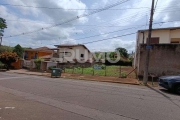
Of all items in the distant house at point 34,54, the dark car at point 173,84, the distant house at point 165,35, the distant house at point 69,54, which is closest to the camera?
the dark car at point 173,84

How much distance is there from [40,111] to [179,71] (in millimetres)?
13434

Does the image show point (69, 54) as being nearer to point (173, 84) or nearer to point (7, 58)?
point (7, 58)

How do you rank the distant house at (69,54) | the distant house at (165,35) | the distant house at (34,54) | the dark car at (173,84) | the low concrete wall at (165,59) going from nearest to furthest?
the dark car at (173,84) → the low concrete wall at (165,59) → the distant house at (165,35) → the distant house at (69,54) → the distant house at (34,54)

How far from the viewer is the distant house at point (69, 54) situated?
→ 100 ft

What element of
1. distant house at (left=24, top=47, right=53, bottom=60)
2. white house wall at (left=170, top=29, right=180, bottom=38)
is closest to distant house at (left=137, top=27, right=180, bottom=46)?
white house wall at (left=170, top=29, right=180, bottom=38)

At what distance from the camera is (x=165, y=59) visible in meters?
14.9

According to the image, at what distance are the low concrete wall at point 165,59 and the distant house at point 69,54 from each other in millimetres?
18044

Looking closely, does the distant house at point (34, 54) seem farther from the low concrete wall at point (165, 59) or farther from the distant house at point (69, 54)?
the low concrete wall at point (165, 59)

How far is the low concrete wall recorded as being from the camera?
1463 centimetres

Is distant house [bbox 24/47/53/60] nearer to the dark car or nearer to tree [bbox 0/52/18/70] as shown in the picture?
tree [bbox 0/52/18/70]

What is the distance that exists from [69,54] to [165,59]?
20.9 m

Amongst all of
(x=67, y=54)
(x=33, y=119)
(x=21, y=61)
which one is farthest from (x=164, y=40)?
(x=21, y=61)

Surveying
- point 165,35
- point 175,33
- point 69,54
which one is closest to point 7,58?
point 69,54

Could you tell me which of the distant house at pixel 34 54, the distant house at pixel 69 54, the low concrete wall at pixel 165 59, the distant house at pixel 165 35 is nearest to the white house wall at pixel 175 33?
the distant house at pixel 165 35
